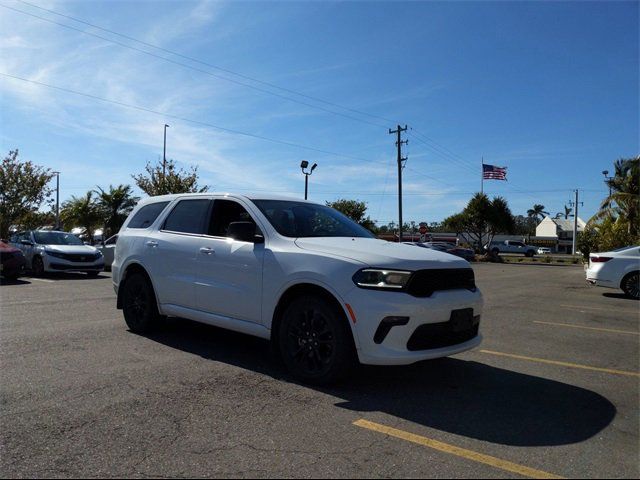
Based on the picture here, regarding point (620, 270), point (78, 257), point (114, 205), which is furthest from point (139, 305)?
point (114, 205)

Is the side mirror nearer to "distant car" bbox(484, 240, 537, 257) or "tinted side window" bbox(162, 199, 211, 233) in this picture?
"tinted side window" bbox(162, 199, 211, 233)

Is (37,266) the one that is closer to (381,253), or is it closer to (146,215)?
(146,215)

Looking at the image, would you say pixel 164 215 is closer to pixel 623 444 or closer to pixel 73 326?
pixel 73 326

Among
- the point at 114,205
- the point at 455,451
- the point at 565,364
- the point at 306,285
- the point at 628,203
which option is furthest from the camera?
the point at 114,205

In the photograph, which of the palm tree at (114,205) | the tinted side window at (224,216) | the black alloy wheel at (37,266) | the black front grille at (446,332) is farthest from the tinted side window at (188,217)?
the palm tree at (114,205)

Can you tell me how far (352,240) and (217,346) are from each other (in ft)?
7.16

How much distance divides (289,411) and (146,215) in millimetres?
4070

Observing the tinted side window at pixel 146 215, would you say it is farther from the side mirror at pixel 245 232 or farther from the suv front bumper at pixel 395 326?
the suv front bumper at pixel 395 326

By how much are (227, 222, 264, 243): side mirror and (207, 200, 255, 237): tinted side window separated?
21.2 inches

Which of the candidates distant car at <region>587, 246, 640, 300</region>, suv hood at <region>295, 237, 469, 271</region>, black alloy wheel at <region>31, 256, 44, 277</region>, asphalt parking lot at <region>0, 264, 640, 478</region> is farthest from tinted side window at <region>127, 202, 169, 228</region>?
distant car at <region>587, 246, 640, 300</region>

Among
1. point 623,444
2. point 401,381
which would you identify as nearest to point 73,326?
point 401,381

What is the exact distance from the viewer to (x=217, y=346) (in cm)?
605

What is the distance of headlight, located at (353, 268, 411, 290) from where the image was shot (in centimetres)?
430

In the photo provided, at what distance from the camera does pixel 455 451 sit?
10.8 feet
